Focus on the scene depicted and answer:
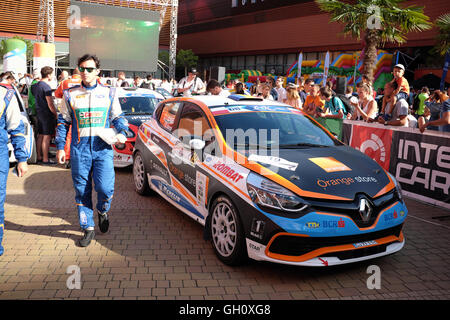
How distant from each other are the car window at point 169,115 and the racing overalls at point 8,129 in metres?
2.04

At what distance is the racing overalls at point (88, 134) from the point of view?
481 cm

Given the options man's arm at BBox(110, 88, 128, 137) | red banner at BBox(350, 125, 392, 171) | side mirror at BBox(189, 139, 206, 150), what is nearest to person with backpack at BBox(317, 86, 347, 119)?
red banner at BBox(350, 125, 392, 171)

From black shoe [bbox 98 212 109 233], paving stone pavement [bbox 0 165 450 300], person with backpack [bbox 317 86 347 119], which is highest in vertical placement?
person with backpack [bbox 317 86 347 119]

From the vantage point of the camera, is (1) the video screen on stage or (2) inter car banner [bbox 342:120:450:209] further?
(1) the video screen on stage

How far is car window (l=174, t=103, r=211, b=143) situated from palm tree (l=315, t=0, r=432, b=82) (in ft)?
45.8

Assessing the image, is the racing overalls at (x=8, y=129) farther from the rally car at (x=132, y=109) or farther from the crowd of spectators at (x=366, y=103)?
the rally car at (x=132, y=109)

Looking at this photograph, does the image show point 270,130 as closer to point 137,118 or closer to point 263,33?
point 137,118

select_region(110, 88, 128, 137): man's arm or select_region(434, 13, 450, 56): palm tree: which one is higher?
select_region(434, 13, 450, 56): palm tree

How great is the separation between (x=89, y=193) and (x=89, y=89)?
122 centimetres

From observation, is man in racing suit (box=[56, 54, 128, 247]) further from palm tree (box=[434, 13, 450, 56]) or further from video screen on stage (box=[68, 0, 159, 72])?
video screen on stage (box=[68, 0, 159, 72])

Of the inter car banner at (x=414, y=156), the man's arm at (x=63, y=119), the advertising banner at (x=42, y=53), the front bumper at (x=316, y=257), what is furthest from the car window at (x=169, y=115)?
the advertising banner at (x=42, y=53)

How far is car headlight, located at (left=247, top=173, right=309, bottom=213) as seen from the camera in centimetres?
388

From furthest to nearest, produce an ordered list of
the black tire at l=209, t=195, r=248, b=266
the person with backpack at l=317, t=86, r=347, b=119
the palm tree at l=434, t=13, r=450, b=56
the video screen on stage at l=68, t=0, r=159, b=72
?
the video screen on stage at l=68, t=0, r=159, b=72 < the palm tree at l=434, t=13, r=450, b=56 < the person with backpack at l=317, t=86, r=347, b=119 < the black tire at l=209, t=195, r=248, b=266
